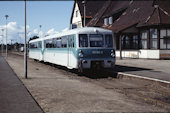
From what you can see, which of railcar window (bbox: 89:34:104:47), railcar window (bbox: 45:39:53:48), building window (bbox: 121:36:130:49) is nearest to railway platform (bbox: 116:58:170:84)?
railcar window (bbox: 89:34:104:47)

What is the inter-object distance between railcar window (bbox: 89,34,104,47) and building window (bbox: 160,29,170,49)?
49.0 feet

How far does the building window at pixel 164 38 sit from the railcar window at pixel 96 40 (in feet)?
49.0

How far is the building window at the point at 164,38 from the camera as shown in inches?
1117

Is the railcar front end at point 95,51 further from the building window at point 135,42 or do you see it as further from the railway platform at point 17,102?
the building window at point 135,42

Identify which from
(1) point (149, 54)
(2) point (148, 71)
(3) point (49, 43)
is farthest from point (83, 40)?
(1) point (149, 54)

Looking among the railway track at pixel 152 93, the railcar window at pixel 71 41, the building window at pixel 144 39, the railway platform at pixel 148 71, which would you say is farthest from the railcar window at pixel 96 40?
the building window at pixel 144 39

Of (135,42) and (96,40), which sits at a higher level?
(135,42)

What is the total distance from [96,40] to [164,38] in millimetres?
15580

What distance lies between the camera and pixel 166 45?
1117 inches

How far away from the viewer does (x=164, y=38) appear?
28516 mm

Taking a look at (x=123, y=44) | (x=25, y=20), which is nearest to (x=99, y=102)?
(x=25, y=20)

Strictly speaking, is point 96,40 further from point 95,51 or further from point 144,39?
point 144,39

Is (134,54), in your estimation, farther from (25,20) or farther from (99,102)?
(99,102)

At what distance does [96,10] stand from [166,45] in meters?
26.5
